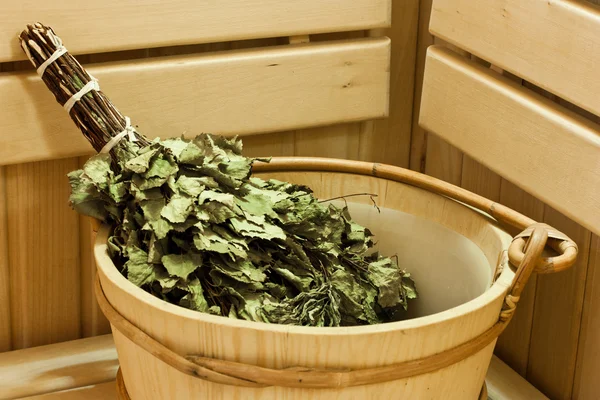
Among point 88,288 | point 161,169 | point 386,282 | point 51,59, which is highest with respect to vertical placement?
point 51,59

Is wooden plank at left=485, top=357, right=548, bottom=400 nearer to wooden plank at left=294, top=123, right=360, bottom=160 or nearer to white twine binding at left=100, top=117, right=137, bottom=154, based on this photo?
wooden plank at left=294, top=123, right=360, bottom=160

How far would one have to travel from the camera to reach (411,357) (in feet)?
3.29

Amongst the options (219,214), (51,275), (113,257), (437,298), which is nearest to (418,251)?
(437,298)

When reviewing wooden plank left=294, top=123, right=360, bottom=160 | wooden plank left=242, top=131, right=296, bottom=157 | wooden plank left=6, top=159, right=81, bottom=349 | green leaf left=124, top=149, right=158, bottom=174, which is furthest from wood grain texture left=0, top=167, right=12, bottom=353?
wooden plank left=294, top=123, right=360, bottom=160

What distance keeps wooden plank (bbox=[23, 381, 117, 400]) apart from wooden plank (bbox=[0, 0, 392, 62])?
22.6 inches

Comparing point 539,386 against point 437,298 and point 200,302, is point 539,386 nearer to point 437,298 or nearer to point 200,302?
point 437,298

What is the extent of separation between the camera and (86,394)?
140 cm

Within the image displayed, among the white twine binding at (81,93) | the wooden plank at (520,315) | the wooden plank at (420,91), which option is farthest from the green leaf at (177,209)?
the wooden plank at (420,91)

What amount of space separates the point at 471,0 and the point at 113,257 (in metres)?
0.77

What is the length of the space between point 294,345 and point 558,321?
628 mm

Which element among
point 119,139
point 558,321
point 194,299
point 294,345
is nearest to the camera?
point 294,345

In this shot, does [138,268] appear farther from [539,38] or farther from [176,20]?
[539,38]

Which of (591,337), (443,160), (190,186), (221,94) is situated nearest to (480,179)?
(443,160)

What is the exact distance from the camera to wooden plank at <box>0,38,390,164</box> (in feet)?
4.50
